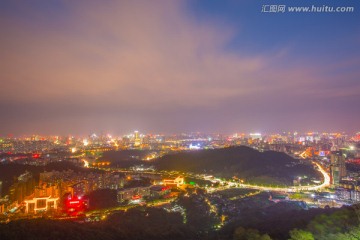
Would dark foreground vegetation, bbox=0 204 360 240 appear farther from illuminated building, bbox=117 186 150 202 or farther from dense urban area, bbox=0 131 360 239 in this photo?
illuminated building, bbox=117 186 150 202

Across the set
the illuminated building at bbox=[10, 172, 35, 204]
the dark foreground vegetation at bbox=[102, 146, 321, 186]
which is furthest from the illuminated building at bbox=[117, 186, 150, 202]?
the dark foreground vegetation at bbox=[102, 146, 321, 186]

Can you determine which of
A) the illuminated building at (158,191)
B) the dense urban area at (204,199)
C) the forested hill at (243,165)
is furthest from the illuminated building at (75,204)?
the forested hill at (243,165)

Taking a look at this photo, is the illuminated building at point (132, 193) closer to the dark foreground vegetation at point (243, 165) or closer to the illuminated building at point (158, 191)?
the illuminated building at point (158, 191)

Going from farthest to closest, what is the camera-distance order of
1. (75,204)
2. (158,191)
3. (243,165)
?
1. (243,165)
2. (158,191)
3. (75,204)

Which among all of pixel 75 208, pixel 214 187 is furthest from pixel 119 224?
pixel 214 187

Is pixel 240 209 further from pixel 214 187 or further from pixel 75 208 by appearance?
pixel 75 208

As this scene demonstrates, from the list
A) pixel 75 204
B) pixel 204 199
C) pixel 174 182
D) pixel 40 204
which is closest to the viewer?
pixel 75 204

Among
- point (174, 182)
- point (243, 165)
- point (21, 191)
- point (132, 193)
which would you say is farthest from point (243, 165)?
point (21, 191)

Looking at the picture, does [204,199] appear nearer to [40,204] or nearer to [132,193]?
[132,193]
